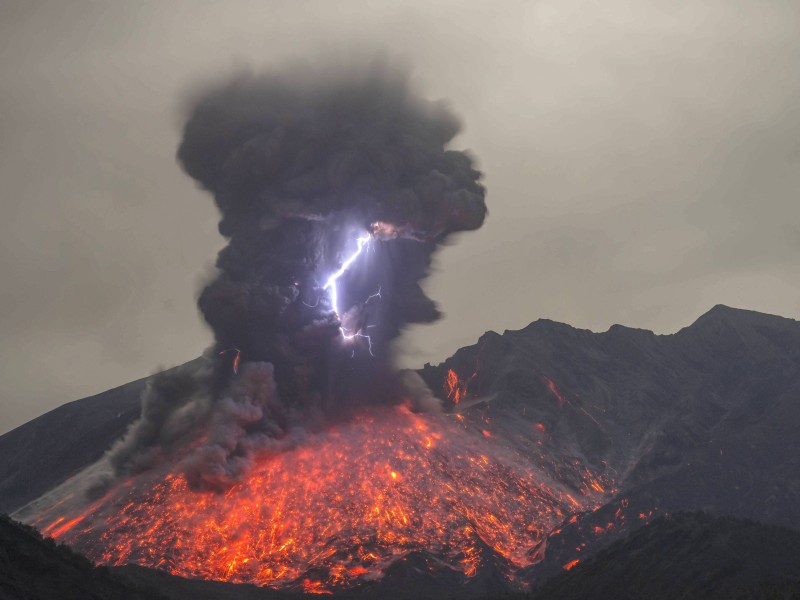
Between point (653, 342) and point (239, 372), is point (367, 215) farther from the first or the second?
point (653, 342)

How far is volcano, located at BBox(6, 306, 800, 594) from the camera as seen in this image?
97812 mm

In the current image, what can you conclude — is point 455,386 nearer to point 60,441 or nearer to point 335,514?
point 335,514

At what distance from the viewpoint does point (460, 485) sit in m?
116

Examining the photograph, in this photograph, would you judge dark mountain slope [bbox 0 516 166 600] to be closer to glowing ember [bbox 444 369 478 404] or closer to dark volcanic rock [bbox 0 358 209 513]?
dark volcanic rock [bbox 0 358 209 513]

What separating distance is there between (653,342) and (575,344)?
62.7ft

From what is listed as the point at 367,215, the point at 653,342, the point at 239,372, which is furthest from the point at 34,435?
the point at 653,342

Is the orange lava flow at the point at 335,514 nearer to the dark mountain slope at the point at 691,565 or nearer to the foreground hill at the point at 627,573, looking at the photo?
the foreground hill at the point at 627,573

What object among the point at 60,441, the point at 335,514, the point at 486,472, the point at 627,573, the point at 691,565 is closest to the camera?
the point at 691,565

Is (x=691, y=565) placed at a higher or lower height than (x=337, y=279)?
lower

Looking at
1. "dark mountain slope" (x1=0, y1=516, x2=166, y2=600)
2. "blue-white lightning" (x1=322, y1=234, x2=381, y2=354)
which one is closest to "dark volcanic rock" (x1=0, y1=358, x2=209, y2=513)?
"blue-white lightning" (x1=322, y1=234, x2=381, y2=354)

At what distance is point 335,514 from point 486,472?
1045 inches

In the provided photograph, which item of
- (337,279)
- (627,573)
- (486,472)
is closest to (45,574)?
(627,573)

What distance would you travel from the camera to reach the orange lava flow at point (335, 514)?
94.9 m

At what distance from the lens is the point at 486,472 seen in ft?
403
